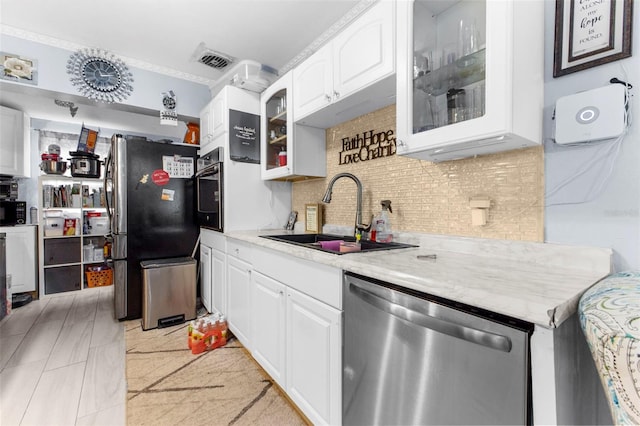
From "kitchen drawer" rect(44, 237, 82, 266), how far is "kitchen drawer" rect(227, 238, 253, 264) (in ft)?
10.6

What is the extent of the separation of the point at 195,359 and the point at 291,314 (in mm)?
1094

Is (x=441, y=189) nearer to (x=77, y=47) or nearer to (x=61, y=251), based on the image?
(x=77, y=47)

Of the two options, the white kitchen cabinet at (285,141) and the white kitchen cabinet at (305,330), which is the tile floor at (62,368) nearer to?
the white kitchen cabinet at (305,330)

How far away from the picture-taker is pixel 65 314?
300 cm

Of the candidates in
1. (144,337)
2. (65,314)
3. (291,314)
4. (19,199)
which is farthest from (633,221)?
(19,199)

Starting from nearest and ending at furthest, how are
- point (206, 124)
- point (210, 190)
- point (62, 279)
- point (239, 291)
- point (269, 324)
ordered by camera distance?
point (269, 324), point (239, 291), point (210, 190), point (206, 124), point (62, 279)

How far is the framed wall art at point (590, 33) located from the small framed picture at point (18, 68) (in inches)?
142

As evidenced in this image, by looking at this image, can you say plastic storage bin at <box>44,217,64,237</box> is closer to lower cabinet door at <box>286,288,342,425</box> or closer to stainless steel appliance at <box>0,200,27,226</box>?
stainless steel appliance at <box>0,200,27,226</box>

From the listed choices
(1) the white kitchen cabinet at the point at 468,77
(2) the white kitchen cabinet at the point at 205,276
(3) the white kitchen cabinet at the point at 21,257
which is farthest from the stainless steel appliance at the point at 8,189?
(1) the white kitchen cabinet at the point at 468,77

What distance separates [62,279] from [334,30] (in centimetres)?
464

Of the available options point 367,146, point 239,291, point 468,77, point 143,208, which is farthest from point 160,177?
point 468,77

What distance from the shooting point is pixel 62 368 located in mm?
1932

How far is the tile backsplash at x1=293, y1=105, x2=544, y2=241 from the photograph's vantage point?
114cm

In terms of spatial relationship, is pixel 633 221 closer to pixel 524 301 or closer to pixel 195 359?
pixel 524 301
